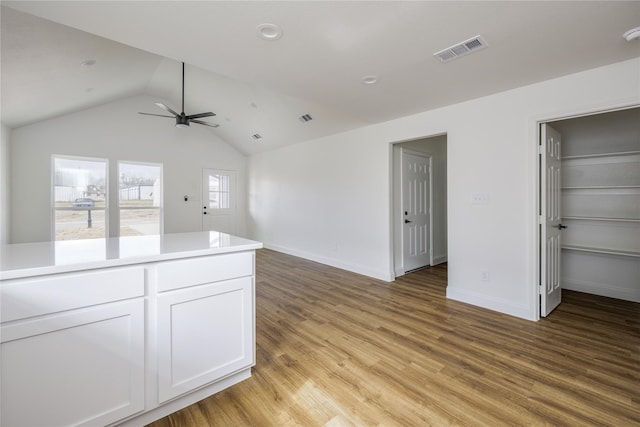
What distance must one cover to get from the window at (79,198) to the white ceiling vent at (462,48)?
21.5 feet

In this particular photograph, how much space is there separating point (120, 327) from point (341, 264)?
12.9ft

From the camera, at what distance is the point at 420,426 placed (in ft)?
4.99

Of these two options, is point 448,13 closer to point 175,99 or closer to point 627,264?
point 627,264

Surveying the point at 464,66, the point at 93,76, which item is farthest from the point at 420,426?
the point at 93,76

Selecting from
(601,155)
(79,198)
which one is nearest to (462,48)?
(601,155)

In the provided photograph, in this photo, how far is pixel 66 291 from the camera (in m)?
1.26

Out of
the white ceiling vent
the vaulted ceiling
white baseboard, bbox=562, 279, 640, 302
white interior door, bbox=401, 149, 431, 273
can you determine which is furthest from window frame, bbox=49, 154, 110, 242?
white baseboard, bbox=562, 279, 640, 302

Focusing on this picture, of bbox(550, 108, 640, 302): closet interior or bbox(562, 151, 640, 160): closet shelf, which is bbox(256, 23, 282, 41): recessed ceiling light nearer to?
bbox(550, 108, 640, 302): closet interior

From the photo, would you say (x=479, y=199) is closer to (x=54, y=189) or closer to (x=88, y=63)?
(x=88, y=63)

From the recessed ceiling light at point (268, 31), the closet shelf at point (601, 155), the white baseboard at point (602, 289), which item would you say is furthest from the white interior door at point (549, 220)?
the recessed ceiling light at point (268, 31)

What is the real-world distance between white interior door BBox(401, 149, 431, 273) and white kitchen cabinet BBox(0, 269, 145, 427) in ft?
12.8

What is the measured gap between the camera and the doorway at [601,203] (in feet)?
10.8

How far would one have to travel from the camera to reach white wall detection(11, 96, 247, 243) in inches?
198

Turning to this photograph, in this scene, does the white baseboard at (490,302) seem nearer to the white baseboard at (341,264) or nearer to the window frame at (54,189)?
the white baseboard at (341,264)
